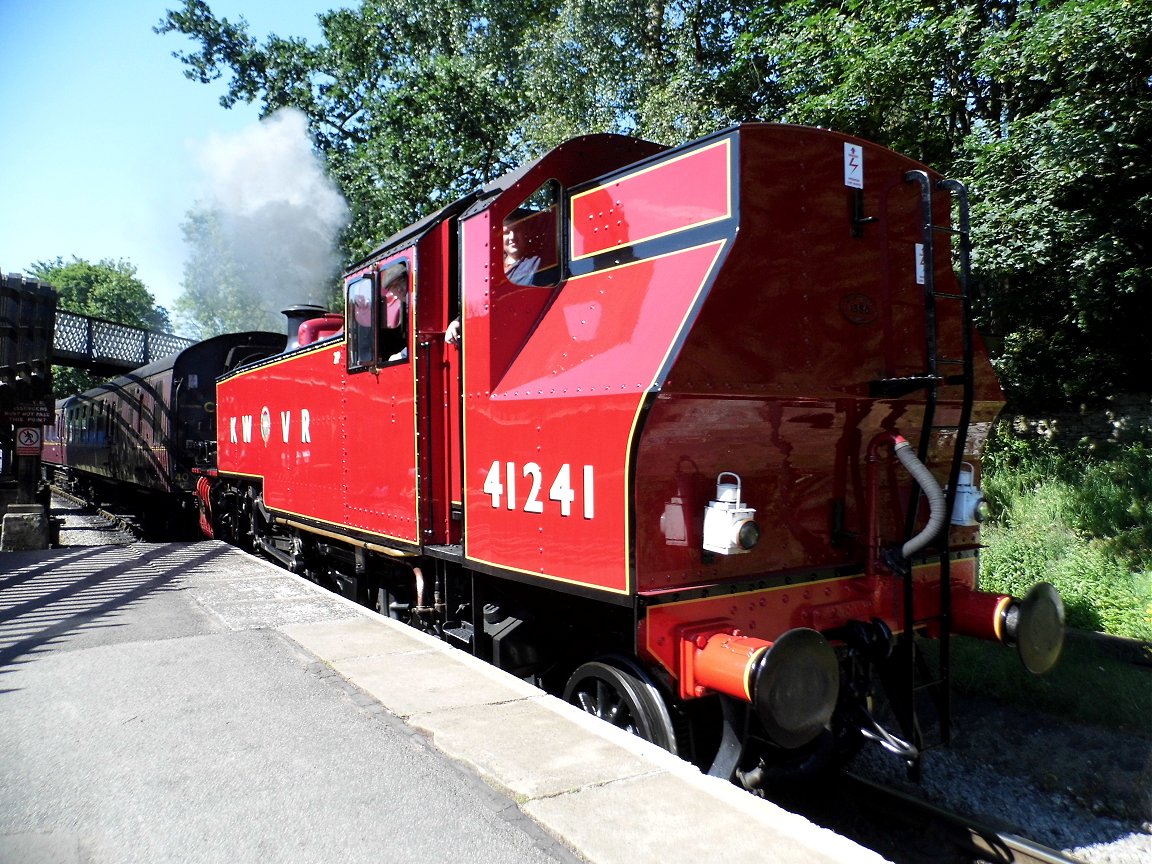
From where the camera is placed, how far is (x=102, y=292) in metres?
47.7

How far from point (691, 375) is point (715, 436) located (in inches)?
12.0

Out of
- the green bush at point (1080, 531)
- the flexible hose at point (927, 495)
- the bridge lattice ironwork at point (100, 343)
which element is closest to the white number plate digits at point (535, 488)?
the flexible hose at point (927, 495)

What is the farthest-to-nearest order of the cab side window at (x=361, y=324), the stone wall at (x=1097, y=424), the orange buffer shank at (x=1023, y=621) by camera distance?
the stone wall at (x=1097, y=424), the cab side window at (x=361, y=324), the orange buffer shank at (x=1023, y=621)

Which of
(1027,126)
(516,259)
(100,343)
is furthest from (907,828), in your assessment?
(100,343)

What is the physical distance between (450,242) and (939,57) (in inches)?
280

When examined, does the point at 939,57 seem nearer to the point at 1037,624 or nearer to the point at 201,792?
the point at 1037,624

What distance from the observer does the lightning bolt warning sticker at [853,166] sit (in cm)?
373

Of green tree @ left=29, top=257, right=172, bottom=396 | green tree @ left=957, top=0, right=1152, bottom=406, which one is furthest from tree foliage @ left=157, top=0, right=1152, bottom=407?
green tree @ left=29, top=257, right=172, bottom=396

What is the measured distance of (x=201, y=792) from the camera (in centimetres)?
308

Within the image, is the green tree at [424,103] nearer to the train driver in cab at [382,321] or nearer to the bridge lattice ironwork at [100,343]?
the bridge lattice ironwork at [100,343]

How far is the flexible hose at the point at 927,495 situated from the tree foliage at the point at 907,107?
124 centimetres

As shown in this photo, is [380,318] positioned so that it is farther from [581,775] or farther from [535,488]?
[581,775]

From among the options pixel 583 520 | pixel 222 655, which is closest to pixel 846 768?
pixel 583 520

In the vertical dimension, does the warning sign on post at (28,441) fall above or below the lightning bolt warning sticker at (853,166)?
below
